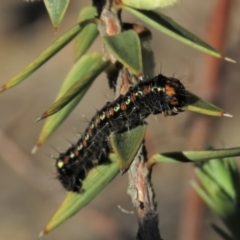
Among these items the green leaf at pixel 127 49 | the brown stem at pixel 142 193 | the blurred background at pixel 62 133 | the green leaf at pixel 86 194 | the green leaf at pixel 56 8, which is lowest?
the blurred background at pixel 62 133

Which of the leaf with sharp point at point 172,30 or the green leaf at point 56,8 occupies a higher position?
the green leaf at point 56,8

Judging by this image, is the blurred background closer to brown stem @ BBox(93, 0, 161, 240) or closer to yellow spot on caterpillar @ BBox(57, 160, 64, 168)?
yellow spot on caterpillar @ BBox(57, 160, 64, 168)

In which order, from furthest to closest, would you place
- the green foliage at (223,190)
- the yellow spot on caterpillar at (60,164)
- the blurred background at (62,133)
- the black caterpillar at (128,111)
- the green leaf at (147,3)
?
the blurred background at (62,133)
the yellow spot on caterpillar at (60,164)
the green foliage at (223,190)
the black caterpillar at (128,111)
the green leaf at (147,3)

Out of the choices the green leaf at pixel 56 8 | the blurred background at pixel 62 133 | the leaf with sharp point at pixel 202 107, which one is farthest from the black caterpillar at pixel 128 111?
the blurred background at pixel 62 133

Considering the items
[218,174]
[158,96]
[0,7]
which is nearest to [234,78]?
[218,174]

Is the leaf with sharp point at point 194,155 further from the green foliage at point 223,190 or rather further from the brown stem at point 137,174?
the green foliage at point 223,190

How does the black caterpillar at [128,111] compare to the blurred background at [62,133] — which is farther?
the blurred background at [62,133]

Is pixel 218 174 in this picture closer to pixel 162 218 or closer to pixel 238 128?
pixel 162 218

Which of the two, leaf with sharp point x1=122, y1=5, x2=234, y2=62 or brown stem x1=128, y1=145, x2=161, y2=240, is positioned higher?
leaf with sharp point x1=122, y1=5, x2=234, y2=62

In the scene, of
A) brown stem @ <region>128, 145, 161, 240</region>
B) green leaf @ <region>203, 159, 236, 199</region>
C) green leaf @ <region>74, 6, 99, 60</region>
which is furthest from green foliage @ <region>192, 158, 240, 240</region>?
green leaf @ <region>74, 6, 99, 60</region>
